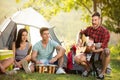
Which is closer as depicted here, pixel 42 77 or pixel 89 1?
pixel 42 77

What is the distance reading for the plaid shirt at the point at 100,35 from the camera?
197 inches

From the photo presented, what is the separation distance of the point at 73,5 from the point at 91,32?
988 centimetres

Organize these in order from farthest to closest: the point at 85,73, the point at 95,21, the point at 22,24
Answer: the point at 22,24 → the point at 85,73 → the point at 95,21

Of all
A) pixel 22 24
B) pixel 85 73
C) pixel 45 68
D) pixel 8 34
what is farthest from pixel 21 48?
pixel 22 24

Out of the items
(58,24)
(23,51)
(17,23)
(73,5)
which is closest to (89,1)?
(73,5)

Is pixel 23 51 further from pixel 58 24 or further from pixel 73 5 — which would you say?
pixel 58 24

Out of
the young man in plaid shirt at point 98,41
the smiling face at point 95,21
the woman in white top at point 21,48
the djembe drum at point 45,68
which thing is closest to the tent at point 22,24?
the woman in white top at point 21,48

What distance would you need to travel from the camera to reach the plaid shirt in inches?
197

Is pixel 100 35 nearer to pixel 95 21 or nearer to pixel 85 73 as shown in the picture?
pixel 95 21

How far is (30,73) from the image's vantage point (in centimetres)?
502

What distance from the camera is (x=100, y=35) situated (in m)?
5.05

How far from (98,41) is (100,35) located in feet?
0.32

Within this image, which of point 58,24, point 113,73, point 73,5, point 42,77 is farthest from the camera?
point 58,24

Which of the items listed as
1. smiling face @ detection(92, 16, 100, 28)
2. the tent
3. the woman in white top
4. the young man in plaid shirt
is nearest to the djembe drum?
the woman in white top
